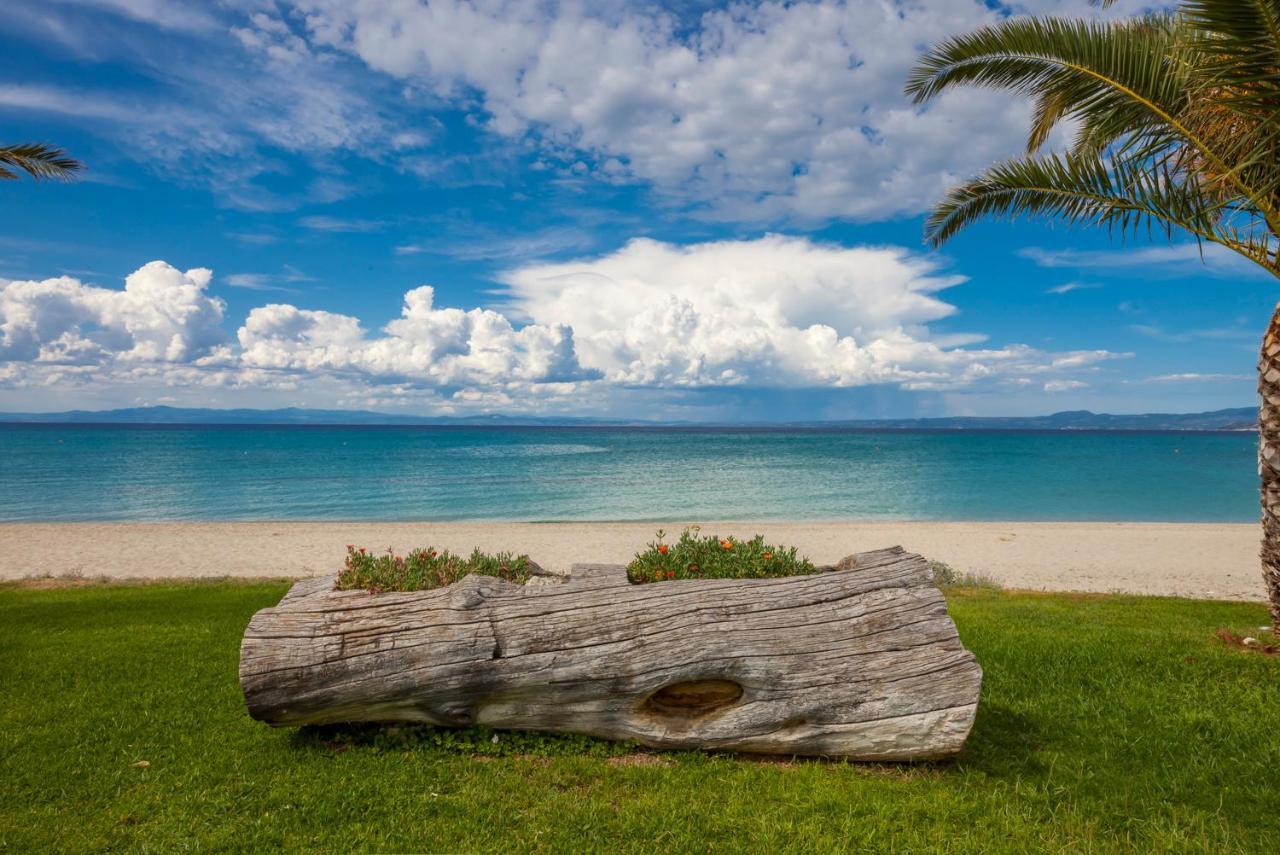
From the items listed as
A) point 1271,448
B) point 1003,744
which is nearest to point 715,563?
point 1003,744

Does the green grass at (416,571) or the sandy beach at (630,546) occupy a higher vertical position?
the green grass at (416,571)

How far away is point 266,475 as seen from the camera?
6072 cm

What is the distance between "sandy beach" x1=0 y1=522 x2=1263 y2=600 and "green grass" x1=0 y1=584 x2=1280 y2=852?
42.9 feet

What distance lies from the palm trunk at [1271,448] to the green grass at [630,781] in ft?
5.13

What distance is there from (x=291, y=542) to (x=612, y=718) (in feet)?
81.1

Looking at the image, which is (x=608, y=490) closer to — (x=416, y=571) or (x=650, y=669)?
(x=416, y=571)

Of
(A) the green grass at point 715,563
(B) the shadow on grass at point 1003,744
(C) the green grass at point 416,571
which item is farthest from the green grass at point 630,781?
(A) the green grass at point 715,563

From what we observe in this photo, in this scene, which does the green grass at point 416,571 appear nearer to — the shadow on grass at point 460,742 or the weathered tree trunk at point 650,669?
the weathered tree trunk at point 650,669

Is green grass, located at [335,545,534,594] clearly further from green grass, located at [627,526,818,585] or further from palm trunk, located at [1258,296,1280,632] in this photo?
palm trunk, located at [1258,296,1280,632]

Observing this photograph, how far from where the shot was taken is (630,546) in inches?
1013

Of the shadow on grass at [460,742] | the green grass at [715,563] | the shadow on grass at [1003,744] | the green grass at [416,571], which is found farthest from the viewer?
the green grass at [715,563]

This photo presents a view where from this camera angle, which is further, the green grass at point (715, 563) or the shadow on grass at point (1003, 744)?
the green grass at point (715, 563)

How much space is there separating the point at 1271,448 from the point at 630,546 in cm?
1937

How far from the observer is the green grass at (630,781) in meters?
4.72
